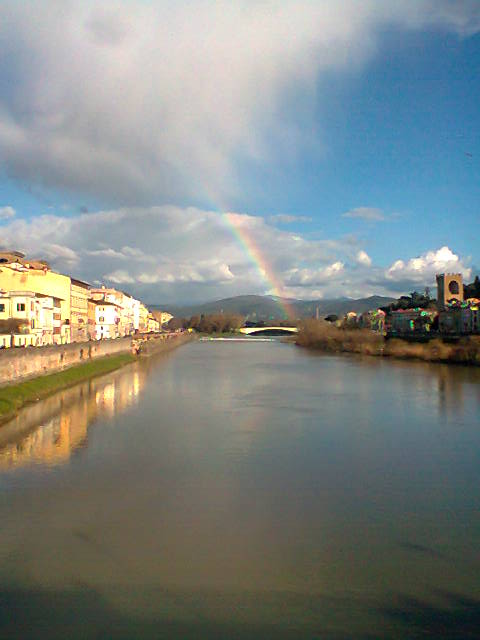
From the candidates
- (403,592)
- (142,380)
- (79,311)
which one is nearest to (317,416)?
(403,592)

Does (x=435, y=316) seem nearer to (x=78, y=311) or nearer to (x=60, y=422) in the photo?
(x=78, y=311)

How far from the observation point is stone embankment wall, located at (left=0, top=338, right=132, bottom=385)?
12328 millimetres

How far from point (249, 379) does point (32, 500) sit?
1401 cm

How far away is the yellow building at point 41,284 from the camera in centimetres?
2748

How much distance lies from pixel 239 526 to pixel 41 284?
25.3 m

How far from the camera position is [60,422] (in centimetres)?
1097

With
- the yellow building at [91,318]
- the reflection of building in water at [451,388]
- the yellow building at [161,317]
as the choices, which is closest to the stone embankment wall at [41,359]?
the reflection of building in water at [451,388]

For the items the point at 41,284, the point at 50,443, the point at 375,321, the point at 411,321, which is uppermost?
the point at 41,284

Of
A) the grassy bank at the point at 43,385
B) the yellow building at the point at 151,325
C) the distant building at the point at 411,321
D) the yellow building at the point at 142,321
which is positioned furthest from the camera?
the yellow building at the point at 151,325

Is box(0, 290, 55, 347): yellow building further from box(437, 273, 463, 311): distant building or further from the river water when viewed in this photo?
box(437, 273, 463, 311): distant building

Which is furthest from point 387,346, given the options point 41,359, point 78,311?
point 41,359

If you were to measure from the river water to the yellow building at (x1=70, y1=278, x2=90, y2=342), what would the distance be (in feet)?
71.7

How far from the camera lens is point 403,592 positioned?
13.5 feet

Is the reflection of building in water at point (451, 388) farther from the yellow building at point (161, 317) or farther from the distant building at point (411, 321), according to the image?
the yellow building at point (161, 317)
